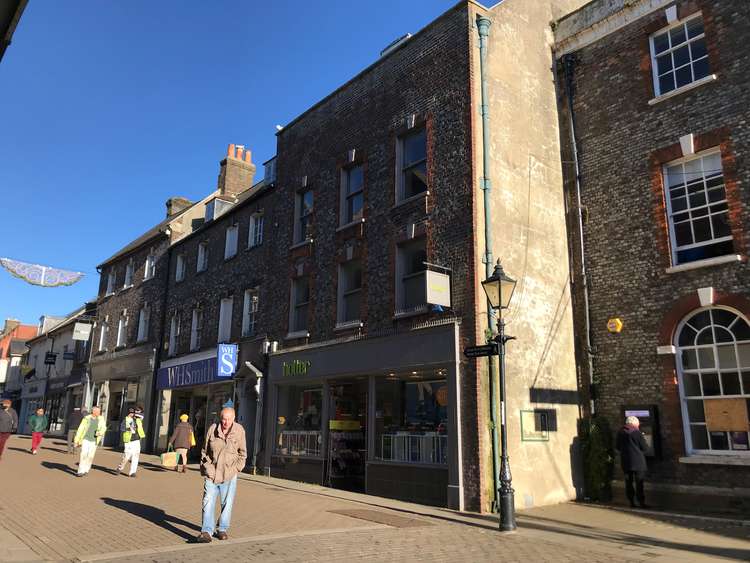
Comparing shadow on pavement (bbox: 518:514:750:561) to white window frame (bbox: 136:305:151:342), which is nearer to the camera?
shadow on pavement (bbox: 518:514:750:561)

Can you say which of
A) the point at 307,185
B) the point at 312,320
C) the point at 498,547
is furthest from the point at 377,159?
the point at 498,547

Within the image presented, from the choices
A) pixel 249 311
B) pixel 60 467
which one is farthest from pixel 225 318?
pixel 60 467

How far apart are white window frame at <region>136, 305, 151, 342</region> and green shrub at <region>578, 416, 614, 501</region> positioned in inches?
850

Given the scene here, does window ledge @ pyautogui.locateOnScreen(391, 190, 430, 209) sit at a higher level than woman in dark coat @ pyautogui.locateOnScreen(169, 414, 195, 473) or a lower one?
higher

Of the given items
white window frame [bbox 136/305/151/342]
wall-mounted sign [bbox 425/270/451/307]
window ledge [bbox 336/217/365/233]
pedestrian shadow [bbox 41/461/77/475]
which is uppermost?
window ledge [bbox 336/217/365/233]

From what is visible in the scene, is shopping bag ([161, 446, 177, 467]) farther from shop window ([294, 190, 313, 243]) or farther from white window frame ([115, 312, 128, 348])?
white window frame ([115, 312, 128, 348])

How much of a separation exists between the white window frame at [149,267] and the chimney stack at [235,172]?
4.70 metres

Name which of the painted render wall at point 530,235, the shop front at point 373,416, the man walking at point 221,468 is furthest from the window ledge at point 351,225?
the man walking at point 221,468

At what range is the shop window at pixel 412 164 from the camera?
1452cm

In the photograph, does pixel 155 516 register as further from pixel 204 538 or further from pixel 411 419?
pixel 411 419

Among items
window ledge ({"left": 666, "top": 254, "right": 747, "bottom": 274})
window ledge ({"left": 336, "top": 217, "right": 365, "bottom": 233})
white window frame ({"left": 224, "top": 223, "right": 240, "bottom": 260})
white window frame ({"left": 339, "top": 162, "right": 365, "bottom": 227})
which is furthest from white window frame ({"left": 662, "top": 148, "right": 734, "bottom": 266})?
white window frame ({"left": 224, "top": 223, "right": 240, "bottom": 260})

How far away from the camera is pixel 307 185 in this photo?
18484 mm

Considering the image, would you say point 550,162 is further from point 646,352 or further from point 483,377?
Result: point 483,377

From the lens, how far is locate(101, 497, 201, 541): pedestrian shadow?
865 cm
